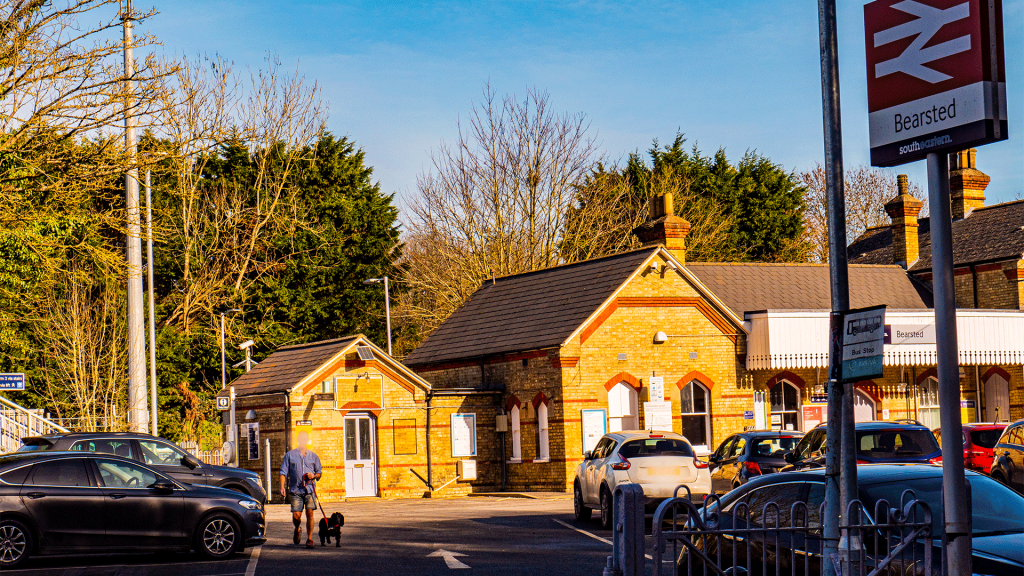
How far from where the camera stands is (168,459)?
2172 centimetres

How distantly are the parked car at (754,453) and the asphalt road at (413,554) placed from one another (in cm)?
313

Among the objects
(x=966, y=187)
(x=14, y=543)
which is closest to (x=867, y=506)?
(x=14, y=543)

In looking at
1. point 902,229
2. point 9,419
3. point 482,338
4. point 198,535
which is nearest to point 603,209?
point 902,229

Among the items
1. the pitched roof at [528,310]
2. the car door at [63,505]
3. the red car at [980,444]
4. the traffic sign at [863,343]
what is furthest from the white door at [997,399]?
the traffic sign at [863,343]

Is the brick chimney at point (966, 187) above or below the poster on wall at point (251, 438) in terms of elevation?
above

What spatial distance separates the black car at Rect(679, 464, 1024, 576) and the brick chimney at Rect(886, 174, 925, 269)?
3688cm

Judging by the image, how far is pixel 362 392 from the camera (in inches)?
1303

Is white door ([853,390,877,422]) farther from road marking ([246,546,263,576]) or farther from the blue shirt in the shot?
road marking ([246,546,263,576])

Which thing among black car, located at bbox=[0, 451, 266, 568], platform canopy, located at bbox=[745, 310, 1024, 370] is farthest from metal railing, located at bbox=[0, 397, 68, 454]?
platform canopy, located at bbox=[745, 310, 1024, 370]

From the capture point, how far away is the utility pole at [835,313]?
8.00m

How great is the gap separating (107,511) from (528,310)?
21.6 meters

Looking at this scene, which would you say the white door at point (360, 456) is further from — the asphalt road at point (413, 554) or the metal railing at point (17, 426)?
the asphalt road at point (413, 554)

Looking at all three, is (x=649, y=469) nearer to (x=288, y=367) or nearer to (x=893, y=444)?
(x=893, y=444)

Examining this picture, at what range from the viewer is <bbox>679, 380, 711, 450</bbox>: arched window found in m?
34.7
